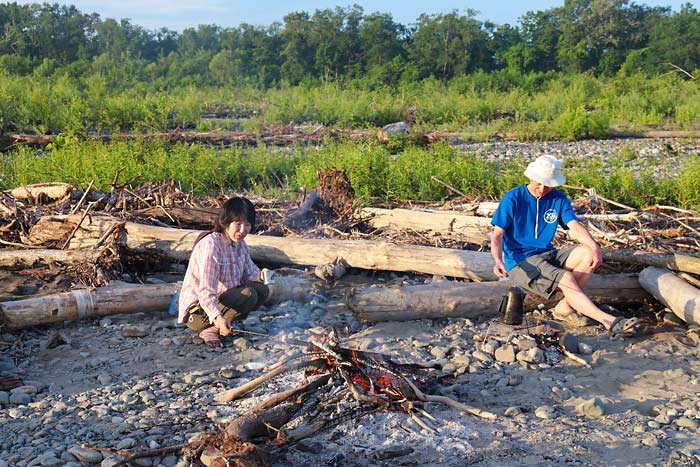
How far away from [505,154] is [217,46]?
30361mm

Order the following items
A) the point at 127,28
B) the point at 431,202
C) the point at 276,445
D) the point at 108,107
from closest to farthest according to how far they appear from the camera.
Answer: the point at 276,445 < the point at 431,202 < the point at 108,107 < the point at 127,28

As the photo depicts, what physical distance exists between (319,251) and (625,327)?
249 cm

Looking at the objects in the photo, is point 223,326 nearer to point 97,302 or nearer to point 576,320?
point 97,302

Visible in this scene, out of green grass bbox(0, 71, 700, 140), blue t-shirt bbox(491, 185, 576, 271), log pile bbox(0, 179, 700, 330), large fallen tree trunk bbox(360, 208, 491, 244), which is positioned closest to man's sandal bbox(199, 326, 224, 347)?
log pile bbox(0, 179, 700, 330)

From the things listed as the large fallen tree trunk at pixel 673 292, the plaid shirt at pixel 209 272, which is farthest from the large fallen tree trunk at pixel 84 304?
the large fallen tree trunk at pixel 673 292

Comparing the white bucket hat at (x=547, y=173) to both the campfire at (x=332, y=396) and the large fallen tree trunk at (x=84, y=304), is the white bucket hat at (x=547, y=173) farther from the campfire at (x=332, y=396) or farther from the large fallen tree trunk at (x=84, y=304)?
the large fallen tree trunk at (x=84, y=304)

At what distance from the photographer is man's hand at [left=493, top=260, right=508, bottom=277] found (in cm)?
548

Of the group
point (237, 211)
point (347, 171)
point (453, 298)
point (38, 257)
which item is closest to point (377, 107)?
point (347, 171)

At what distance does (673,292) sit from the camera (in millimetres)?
5457

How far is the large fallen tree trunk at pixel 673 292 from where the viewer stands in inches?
209

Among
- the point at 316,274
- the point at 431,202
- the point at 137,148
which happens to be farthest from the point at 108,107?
the point at 316,274

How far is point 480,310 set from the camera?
5.66 metres

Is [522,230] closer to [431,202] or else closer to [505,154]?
[431,202]

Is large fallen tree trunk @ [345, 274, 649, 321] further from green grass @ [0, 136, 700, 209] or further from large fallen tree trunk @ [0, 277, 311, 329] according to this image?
green grass @ [0, 136, 700, 209]
